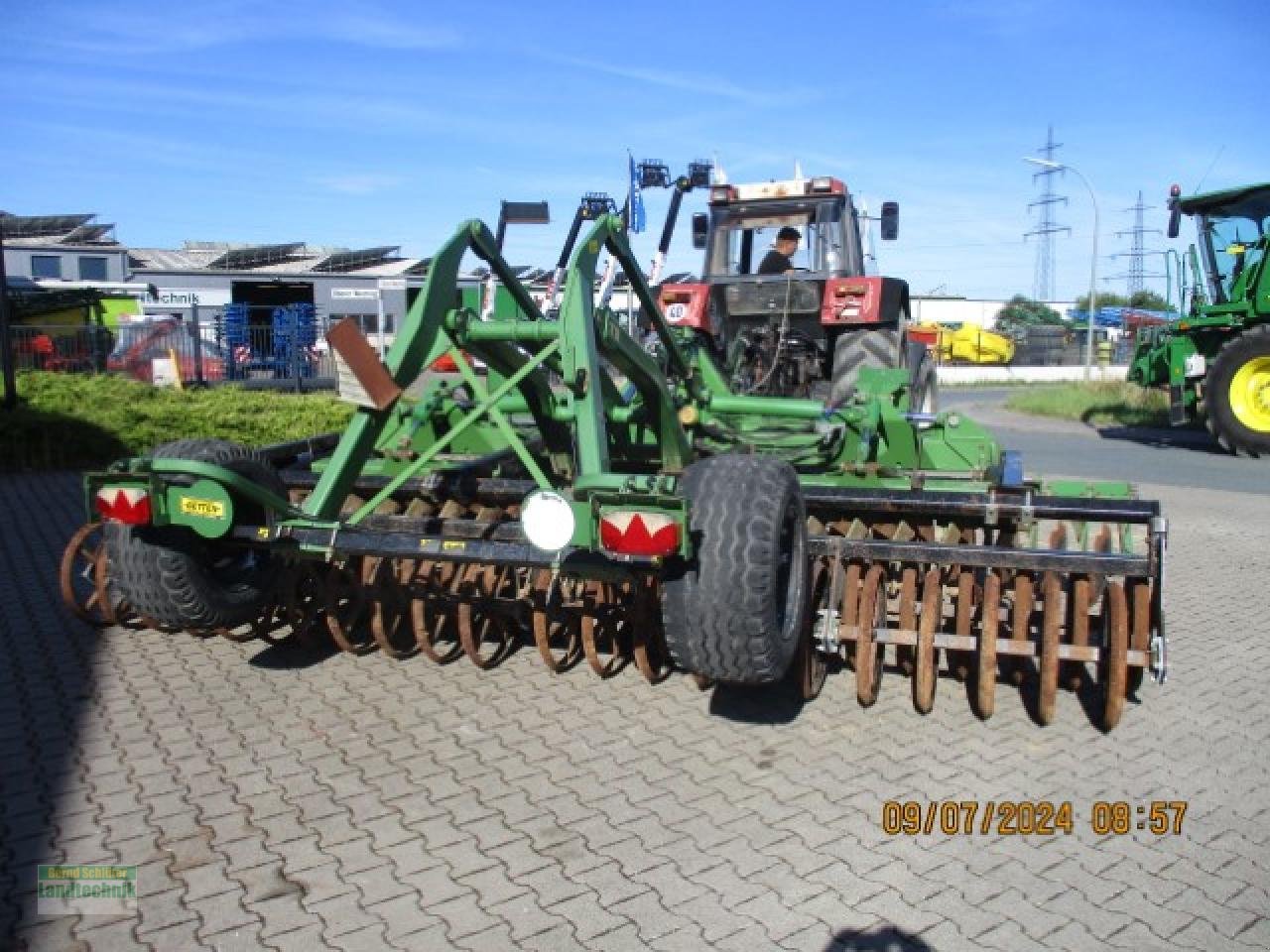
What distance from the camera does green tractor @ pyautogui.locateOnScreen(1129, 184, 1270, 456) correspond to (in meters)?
13.8

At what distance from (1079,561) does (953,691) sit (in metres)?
0.93

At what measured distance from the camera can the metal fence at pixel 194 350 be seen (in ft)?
55.0

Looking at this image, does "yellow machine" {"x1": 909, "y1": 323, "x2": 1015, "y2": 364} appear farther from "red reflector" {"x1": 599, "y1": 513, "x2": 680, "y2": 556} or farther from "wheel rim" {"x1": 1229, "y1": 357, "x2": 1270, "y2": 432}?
"red reflector" {"x1": 599, "y1": 513, "x2": 680, "y2": 556}

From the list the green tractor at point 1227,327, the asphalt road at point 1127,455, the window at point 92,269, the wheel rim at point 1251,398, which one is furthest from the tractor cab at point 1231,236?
the window at point 92,269

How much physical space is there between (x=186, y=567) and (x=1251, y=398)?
14.0 meters

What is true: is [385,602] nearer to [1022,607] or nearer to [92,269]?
[1022,607]

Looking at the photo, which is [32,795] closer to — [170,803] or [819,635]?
[170,803]

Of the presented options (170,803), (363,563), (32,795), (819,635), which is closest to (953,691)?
(819,635)

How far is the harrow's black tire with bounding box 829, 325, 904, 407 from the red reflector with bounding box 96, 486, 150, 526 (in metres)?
4.52

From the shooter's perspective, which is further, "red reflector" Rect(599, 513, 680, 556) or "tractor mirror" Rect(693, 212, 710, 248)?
"tractor mirror" Rect(693, 212, 710, 248)

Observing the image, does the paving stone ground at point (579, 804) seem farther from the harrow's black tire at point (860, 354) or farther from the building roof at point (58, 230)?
the building roof at point (58, 230)

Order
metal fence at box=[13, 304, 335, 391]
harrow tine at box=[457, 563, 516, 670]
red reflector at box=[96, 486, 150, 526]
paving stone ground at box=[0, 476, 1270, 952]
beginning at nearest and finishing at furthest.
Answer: paving stone ground at box=[0, 476, 1270, 952], red reflector at box=[96, 486, 150, 526], harrow tine at box=[457, 563, 516, 670], metal fence at box=[13, 304, 335, 391]

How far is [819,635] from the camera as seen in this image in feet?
14.1

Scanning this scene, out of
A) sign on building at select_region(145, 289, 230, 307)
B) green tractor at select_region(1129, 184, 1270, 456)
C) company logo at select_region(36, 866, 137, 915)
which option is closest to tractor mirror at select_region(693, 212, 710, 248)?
company logo at select_region(36, 866, 137, 915)
